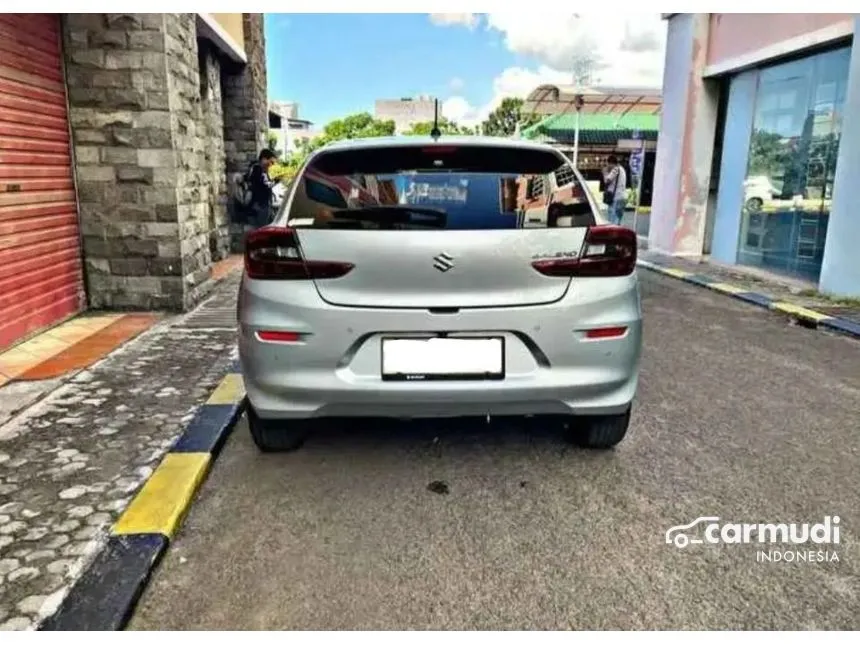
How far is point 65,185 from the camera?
19.8 ft

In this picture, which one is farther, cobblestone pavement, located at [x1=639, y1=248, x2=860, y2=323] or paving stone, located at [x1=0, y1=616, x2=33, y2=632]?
cobblestone pavement, located at [x1=639, y1=248, x2=860, y2=323]

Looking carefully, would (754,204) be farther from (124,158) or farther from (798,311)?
(124,158)

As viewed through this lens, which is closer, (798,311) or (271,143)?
(798,311)

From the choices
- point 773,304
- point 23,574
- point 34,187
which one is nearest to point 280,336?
point 23,574

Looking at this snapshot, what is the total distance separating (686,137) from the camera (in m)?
11.6

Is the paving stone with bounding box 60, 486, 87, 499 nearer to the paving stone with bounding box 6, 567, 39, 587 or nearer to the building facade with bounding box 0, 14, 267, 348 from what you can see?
the paving stone with bounding box 6, 567, 39, 587

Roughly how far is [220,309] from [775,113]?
8.13 meters

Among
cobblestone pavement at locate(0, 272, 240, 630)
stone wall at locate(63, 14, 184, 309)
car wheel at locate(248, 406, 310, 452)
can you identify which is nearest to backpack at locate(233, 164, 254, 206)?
stone wall at locate(63, 14, 184, 309)

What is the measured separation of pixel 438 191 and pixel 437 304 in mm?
525

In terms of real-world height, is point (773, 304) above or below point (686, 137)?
below

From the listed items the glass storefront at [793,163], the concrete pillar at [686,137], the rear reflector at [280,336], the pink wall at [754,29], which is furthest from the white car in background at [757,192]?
the rear reflector at [280,336]

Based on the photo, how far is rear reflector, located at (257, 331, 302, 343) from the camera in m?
2.89

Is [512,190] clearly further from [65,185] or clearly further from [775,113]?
[775,113]

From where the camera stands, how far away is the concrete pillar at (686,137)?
11336mm
